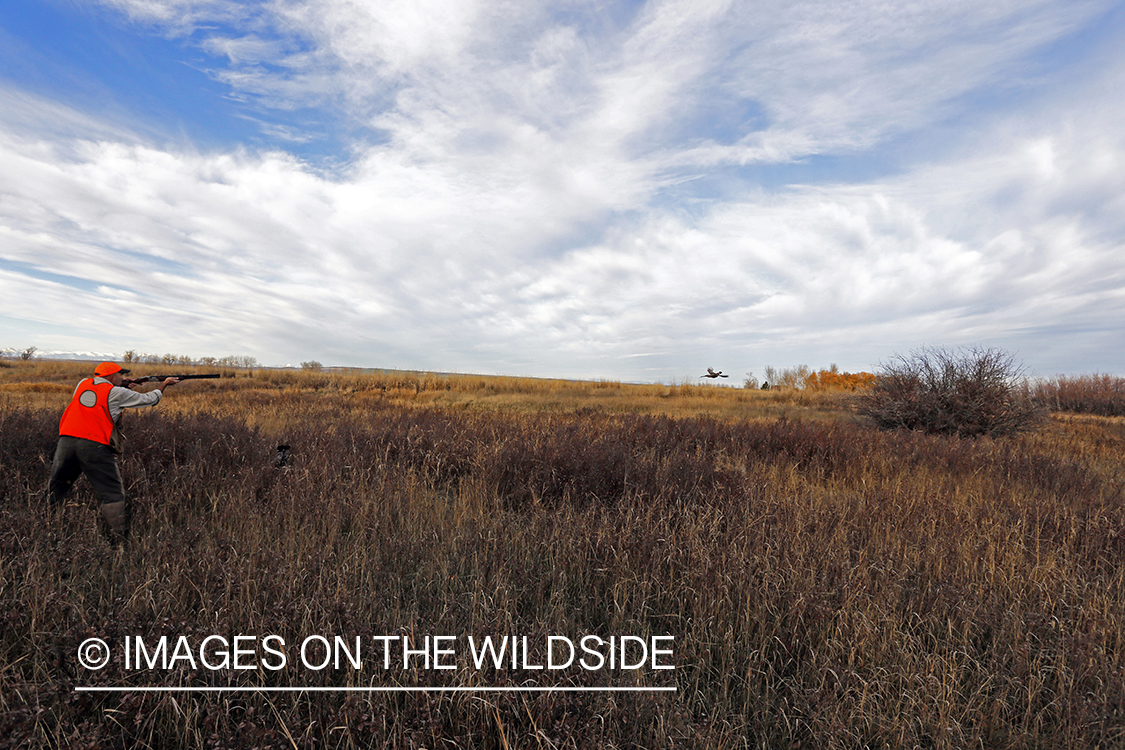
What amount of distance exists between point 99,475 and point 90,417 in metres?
0.53

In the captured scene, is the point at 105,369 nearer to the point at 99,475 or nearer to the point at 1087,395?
the point at 99,475

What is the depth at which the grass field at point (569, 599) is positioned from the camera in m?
2.06

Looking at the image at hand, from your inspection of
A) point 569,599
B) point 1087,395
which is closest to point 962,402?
point 569,599

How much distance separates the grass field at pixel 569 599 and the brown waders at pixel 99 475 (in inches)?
7.9

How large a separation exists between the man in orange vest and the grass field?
23cm

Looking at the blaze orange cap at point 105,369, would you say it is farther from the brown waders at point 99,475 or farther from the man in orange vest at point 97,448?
the brown waders at point 99,475

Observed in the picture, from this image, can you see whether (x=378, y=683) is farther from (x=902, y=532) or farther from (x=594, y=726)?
(x=902, y=532)

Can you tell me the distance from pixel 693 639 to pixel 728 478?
3.60 m

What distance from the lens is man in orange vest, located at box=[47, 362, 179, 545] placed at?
4164mm

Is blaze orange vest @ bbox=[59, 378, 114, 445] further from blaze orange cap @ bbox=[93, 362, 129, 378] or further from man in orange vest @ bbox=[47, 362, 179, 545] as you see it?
blaze orange cap @ bbox=[93, 362, 129, 378]

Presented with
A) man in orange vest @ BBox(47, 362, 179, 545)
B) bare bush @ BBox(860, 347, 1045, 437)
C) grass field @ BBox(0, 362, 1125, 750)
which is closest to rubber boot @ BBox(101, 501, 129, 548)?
man in orange vest @ BBox(47, 362, 179, 545)

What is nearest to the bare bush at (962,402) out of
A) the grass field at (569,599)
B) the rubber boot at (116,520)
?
the grass field at (569,599)

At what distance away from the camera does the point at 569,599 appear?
326cm

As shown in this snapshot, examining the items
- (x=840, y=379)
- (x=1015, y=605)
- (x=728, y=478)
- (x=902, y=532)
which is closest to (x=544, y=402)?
(x=728, y=478)
